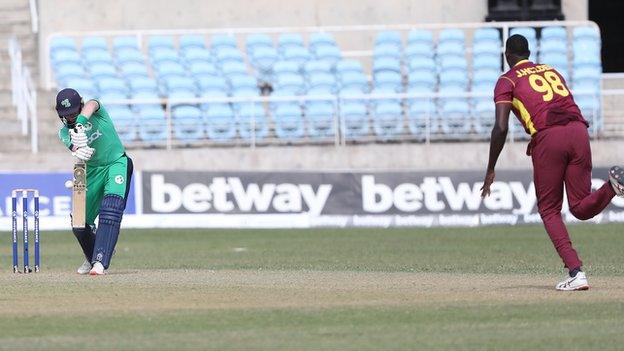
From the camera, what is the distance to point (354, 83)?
27344mm

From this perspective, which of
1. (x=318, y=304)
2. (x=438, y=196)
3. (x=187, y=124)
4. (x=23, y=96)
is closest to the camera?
(x=318, y=304)

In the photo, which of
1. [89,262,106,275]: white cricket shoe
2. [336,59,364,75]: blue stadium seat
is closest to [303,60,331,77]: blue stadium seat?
[336,59,364,75]: blue stadium seat

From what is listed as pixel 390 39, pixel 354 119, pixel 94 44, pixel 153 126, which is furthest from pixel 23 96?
pixel 390 39

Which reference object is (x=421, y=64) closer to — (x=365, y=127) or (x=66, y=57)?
(x=365, y=127)

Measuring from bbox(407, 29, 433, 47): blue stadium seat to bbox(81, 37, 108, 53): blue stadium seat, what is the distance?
19.0ft

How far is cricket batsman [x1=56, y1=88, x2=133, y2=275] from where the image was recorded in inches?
518

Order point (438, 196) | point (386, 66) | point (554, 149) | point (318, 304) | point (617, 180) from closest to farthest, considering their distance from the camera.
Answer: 1. point (318, 304)
2. point (617, 180)
3. point (554, 149)
4. point (438, 196)
5. point (386, 66)

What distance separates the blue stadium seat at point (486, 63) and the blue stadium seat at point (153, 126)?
5.83 m

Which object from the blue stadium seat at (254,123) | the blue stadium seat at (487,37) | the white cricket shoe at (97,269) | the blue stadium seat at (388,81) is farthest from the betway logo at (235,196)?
the white cricket shoe at (97,269)

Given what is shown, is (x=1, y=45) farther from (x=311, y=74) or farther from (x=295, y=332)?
(x=295, y=332)

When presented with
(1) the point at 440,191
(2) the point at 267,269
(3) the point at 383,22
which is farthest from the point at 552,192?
(3) the point at 383,22

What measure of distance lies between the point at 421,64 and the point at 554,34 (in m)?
2.62

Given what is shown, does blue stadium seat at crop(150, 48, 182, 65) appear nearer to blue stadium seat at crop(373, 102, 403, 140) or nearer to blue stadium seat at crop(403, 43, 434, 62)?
blue stadium seat at crop(373, 102, 403, 140)

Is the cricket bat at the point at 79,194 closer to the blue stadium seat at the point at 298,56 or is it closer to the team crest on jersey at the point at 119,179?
the team crest on jersey at the point at 119,179
